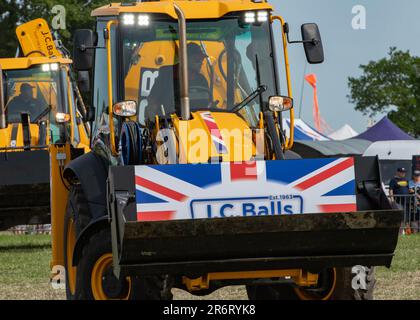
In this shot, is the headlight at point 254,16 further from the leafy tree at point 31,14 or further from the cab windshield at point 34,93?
the leafy tree at point 31,14

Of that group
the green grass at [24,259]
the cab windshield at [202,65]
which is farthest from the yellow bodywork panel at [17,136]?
the cab windshield at [202,65]

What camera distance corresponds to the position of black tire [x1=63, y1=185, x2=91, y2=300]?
997 cm

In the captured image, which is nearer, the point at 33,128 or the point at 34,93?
the point at 33,128

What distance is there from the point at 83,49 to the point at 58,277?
2.16 m

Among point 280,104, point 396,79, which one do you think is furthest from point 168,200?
point 396,79

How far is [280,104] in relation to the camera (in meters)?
10.4

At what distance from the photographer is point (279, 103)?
1039cm

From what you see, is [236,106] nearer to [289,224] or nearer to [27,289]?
[289,224]

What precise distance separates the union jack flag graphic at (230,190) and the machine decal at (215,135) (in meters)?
0.65

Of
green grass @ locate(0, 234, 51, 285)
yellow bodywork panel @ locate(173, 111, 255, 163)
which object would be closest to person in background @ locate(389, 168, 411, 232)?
green grass @ locate(0, 234, 51, 285)

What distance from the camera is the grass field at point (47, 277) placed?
12545 millimetres

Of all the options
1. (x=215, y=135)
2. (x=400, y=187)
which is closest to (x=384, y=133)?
(x=400, y=187)

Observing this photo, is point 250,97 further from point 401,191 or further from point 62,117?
point 401,191

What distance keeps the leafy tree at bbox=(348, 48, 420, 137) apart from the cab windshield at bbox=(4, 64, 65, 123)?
148 feet
